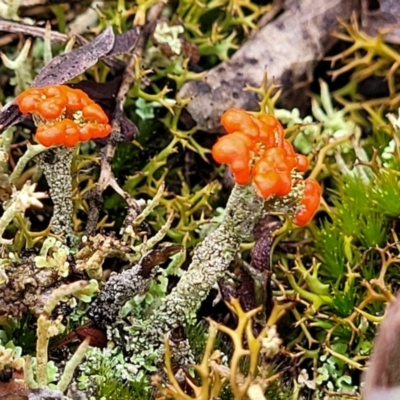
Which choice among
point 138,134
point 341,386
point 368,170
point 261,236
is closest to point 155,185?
point 138,134

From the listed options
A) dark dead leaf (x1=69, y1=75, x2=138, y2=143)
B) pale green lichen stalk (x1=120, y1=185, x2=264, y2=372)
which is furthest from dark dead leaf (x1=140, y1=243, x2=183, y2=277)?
dark dead leaf (x1=69, y1=75, x2=138, y2=143)

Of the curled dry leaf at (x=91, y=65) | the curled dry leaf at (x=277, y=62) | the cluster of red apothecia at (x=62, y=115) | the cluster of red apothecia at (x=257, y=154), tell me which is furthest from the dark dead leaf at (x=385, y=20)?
the cluster of red apothecia at (x=62, y=115)

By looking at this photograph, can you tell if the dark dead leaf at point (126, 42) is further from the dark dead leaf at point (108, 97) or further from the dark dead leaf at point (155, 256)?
the dark dead leaf at point (155, 256)

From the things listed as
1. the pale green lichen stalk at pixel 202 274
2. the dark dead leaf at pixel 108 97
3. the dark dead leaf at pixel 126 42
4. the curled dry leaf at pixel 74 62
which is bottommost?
the pale green lichen stalk at pixel 202 274

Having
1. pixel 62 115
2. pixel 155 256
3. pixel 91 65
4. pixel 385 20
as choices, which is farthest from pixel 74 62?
pixel 385 20

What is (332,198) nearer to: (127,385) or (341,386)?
(341,386)

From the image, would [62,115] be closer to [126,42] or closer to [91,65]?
[91,65]

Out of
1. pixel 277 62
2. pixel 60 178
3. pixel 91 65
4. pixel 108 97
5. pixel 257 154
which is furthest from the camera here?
pixel 277 62

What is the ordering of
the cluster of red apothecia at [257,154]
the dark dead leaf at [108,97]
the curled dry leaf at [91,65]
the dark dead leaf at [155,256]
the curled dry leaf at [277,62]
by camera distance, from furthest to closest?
the curled dry leaf at [277,62] < the dark dead leaf at [108,97] < the curled dry leaf at [91,65] < the dark dead leaf at [155,256] < the cluster of red apothecia at [257,154]
